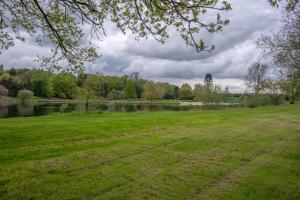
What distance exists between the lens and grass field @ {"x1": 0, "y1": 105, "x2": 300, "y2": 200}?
20.4 ft

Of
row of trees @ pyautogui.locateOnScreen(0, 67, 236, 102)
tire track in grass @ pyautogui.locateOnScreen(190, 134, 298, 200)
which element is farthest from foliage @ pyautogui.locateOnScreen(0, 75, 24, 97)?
tire track in grass @ pyautogui.locateOnScreen(190, 134, 298, 200)

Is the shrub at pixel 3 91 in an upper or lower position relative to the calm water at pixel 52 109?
upper

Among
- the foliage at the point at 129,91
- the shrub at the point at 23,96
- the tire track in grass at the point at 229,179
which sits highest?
the foliage at the point at 129,91

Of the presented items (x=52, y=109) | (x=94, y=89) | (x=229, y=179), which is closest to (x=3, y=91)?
(x=52, y=109)

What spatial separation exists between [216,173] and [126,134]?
751 cm

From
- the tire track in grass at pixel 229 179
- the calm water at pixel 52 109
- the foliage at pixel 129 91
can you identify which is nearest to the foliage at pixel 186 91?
the foliage at pixel 129 91

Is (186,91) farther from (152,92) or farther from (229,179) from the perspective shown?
(229,179)

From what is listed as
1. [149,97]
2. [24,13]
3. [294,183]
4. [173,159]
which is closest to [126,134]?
[173,159]

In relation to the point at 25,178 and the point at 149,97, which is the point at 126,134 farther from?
the point at 149,97

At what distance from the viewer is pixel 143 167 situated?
8055mm

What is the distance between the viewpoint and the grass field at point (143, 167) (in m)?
6.20

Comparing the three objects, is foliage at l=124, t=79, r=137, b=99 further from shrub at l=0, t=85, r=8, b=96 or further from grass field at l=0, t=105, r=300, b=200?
grass field at l=0, t=105, r=300, b=200

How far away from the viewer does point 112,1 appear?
27.4 feet

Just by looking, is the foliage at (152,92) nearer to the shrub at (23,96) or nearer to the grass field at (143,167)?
the shrub at (23,96)
